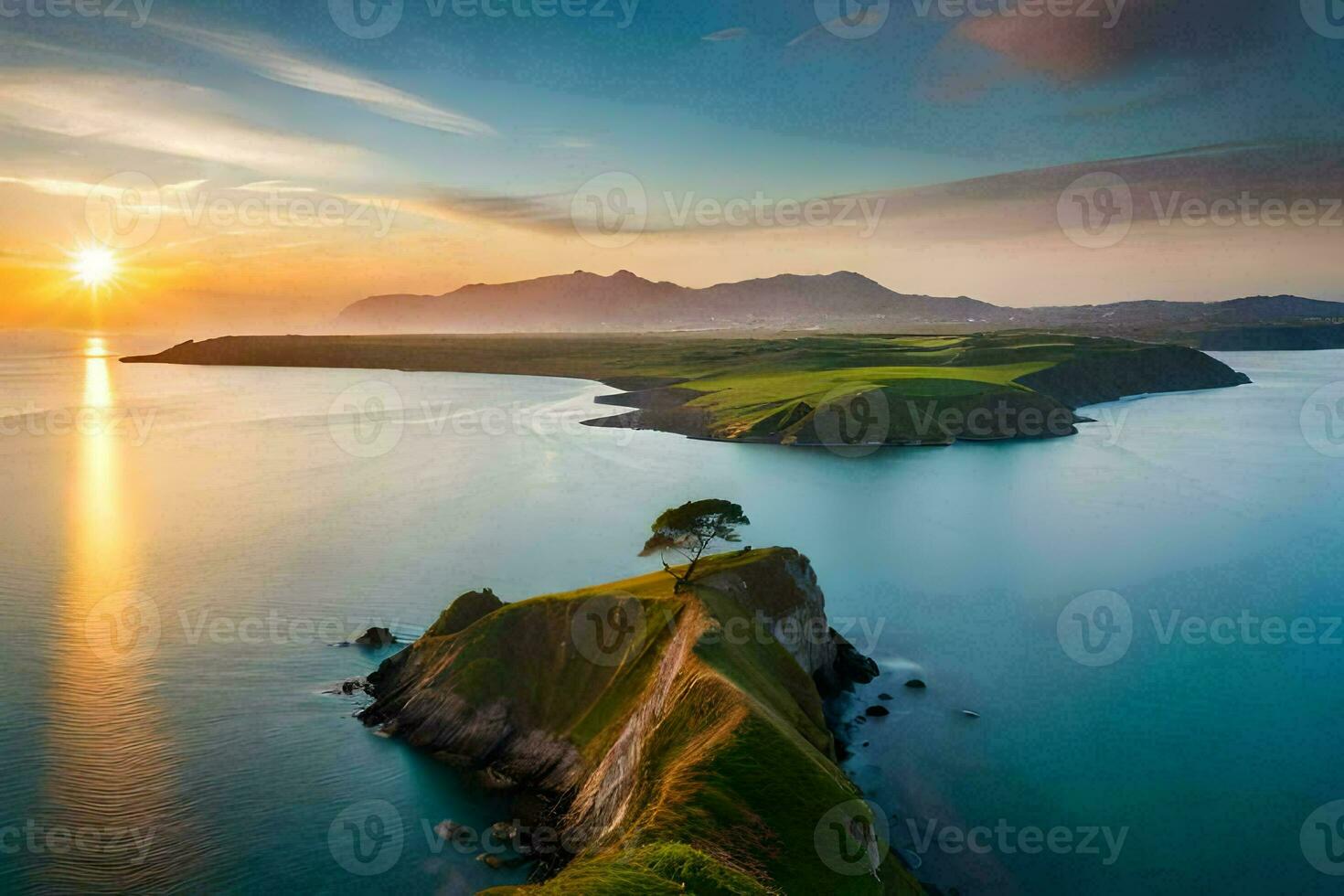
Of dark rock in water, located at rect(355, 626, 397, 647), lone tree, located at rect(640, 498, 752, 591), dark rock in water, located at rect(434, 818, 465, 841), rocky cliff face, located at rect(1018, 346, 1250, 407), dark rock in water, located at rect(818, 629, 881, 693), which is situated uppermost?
rocky cliff face, located at rect(1018, 346, 1250, 407)

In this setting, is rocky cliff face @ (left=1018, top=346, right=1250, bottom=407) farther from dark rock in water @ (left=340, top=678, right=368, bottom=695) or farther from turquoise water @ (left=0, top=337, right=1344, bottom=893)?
dark rock in water @ (left=340, top=678, right=368, bottom=695)

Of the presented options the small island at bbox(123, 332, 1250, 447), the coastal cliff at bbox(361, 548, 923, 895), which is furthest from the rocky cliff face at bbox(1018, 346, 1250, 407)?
the coastal cliff at bbox(361, 548, 923, 895)

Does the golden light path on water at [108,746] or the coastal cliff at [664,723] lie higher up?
the coastal cliff at [664,723]

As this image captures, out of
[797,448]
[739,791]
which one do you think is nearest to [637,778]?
[739,791]

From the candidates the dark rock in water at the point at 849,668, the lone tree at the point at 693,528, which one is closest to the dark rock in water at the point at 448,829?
the lone tree at the point at 693,528

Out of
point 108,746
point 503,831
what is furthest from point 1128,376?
point 108,746

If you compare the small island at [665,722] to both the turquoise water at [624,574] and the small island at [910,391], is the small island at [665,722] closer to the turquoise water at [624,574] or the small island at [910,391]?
the turquoise water at [624,574]

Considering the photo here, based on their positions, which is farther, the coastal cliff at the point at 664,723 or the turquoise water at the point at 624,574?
the turquoise water at the point at 624,574

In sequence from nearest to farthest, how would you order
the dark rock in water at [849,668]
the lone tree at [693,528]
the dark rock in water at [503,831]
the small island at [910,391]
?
the dark rock in water at [503,831]
the lone tree at [693,528]
the dark rock in water at [849,668]
the small island at [910,391]
